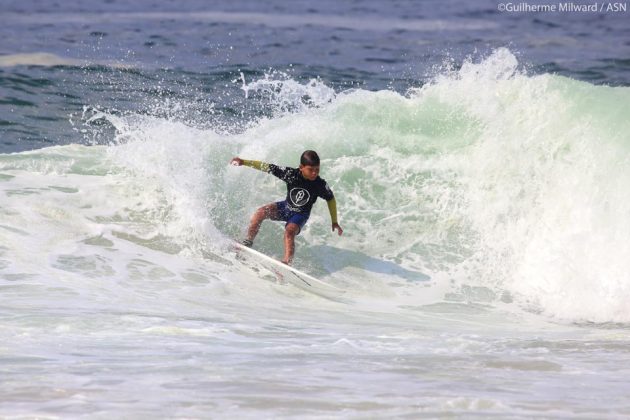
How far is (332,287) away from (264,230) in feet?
5.08

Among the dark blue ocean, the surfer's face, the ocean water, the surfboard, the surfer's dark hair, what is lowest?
the surfboard

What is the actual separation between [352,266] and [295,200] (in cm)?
108

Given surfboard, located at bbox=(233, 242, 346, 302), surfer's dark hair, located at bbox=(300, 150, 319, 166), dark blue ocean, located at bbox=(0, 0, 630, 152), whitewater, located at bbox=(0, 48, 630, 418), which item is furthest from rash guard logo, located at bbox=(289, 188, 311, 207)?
dark blue ocean, located at bbox=(0, 0, 630, 152)

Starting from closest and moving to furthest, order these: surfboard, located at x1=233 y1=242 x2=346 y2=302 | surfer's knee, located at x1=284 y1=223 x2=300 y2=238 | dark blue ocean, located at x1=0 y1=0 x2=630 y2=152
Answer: surfboard, located at x1=233 y1=242 x2=346 y2=302 → surfer's knee, located at x1=284 y1=223 x2=300 y2=238 → dark blue ocean, located at x1=0 y1=0 x2=630 y2=152

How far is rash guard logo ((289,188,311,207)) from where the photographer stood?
10.6 metres

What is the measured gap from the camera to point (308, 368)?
680 cm

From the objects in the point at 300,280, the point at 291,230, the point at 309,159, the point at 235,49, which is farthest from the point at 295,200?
the point at 235,49

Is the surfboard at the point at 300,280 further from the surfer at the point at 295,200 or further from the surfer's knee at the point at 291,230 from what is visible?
the surfer's knee at the point at 291,230

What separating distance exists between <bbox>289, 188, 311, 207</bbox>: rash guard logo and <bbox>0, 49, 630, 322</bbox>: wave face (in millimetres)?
776

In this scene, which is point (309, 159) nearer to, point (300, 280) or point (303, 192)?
point (303, 192)

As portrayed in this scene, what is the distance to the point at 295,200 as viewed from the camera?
10594 mm

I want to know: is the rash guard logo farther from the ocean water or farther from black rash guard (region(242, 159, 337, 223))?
the ocean water

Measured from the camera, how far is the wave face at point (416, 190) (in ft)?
34.8

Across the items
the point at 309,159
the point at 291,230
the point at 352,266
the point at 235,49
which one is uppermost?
the point at 235,49
